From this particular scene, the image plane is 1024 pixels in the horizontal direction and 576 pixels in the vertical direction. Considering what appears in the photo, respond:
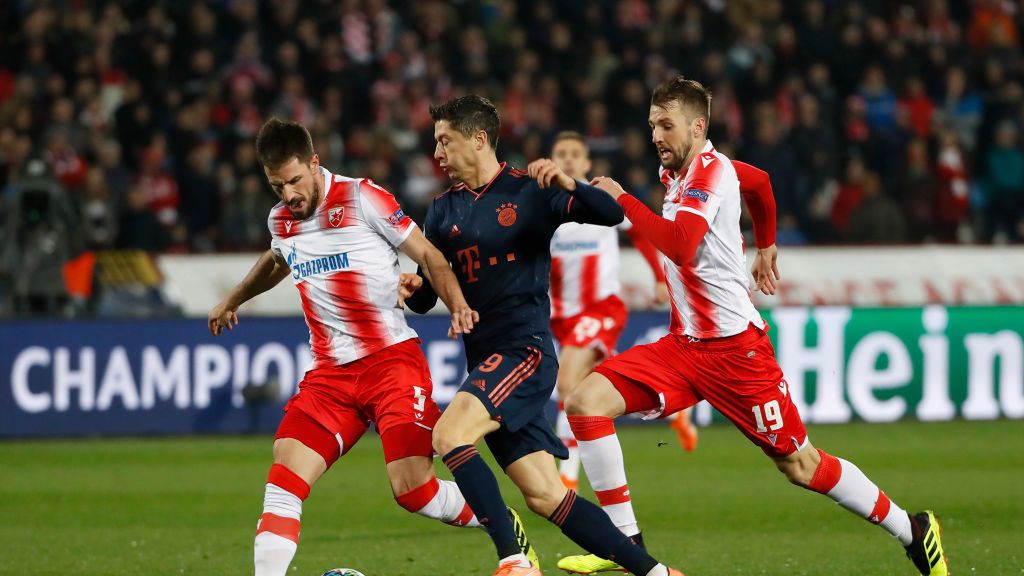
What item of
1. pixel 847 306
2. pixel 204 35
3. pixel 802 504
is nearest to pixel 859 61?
pixel 847 306

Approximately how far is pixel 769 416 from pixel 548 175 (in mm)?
1608

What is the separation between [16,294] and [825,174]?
910 cm

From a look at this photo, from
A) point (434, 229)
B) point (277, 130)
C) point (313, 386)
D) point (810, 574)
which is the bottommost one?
point (810, 574)

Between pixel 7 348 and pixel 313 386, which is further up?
pixel 313 386

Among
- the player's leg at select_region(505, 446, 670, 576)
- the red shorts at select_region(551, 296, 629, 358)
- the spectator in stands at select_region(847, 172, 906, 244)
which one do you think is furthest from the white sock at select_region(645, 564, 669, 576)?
the spectator in stands at select_region(847, 172, 906, 244)

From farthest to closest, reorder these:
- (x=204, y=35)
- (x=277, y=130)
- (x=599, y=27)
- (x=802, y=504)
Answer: (x=599, y=27) < (x=204, y=35) < (x=802, y=504) < (x=277, y=130)

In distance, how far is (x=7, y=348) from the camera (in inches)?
529

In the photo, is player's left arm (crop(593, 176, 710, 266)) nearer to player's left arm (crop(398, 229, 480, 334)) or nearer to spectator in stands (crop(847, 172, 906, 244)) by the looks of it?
player's left arm (crop(398, 229, 480, 334))

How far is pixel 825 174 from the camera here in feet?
57.6

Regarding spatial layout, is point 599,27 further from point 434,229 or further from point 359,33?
point 434,229

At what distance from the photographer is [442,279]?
600cm

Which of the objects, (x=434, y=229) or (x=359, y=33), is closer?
(x=434, y=229)

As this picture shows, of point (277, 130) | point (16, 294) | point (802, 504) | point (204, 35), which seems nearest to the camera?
point (277, 130)

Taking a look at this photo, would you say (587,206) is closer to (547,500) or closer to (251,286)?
(547,500)
